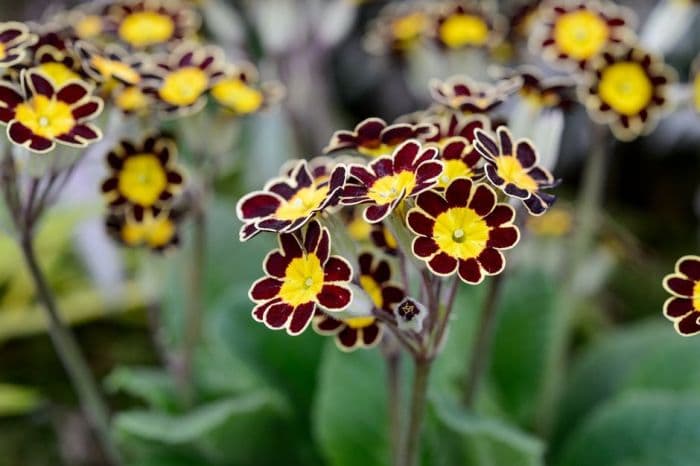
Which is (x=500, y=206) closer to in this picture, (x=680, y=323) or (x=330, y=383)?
(x=680, y=323)

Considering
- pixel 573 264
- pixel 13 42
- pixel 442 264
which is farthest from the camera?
pixel 573 264

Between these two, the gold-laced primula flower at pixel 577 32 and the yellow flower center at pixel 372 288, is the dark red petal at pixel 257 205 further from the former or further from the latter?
the gold-laced primula flower at pixel 577 32

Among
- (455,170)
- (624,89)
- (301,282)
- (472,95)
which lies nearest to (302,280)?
(301,282)

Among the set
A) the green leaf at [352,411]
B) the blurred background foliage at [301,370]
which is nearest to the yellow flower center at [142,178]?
the blurred background foliage at [301,370]

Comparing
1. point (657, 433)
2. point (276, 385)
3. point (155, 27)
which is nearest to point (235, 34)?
point (155, 27)

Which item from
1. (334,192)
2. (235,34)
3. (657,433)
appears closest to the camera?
(334,192)

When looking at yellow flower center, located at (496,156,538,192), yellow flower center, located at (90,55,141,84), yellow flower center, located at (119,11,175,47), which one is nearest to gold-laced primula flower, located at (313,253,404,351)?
yellow flower center, located at (496,156,538,192)

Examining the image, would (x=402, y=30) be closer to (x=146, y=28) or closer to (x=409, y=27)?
(x=409, y=27)

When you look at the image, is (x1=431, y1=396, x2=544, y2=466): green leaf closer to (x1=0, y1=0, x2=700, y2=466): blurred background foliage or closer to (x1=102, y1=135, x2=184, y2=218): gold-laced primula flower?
(x1=0, y1=0, x2=700, y2=466): blurred background foliage
